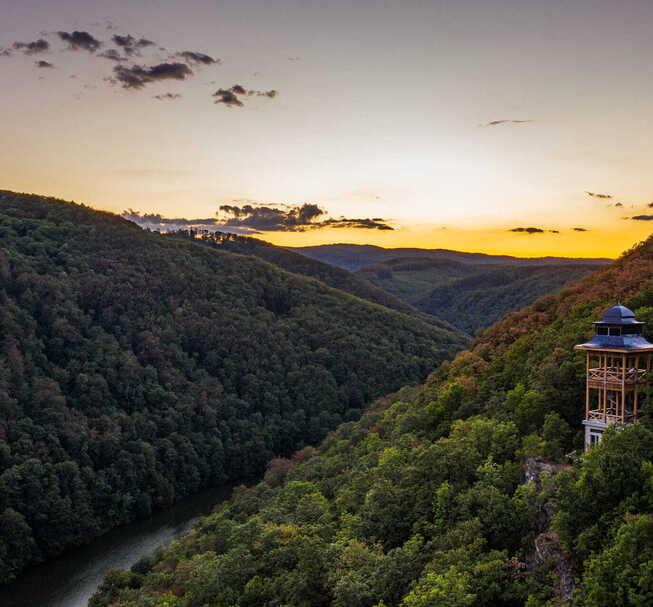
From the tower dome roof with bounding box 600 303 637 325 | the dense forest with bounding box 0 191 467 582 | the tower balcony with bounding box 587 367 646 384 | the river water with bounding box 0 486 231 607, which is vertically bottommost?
the river water with bounding box 0 486 231 607

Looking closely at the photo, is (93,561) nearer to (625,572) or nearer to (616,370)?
(616,370)

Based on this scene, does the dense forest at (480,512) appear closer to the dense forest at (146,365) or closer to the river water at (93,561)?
the river water at (93,561)

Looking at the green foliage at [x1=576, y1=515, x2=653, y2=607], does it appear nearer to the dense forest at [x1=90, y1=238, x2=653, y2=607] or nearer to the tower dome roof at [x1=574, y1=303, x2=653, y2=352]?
the dense forest at [x1=90, y1=238, x2=653, y2=607]

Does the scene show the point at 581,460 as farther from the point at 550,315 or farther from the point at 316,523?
the point at 550,315

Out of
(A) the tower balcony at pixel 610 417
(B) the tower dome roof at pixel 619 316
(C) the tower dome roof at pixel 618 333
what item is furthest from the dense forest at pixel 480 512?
(B) the tower dome roof at pixel 619 316

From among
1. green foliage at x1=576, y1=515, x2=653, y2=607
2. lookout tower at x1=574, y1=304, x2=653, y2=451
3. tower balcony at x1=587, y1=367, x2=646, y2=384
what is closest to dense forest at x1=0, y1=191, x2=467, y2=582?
lookout tower at x1=574, y1=304, x2=653, y2=451

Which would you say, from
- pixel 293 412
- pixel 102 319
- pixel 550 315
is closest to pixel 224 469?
pixel 293 412
